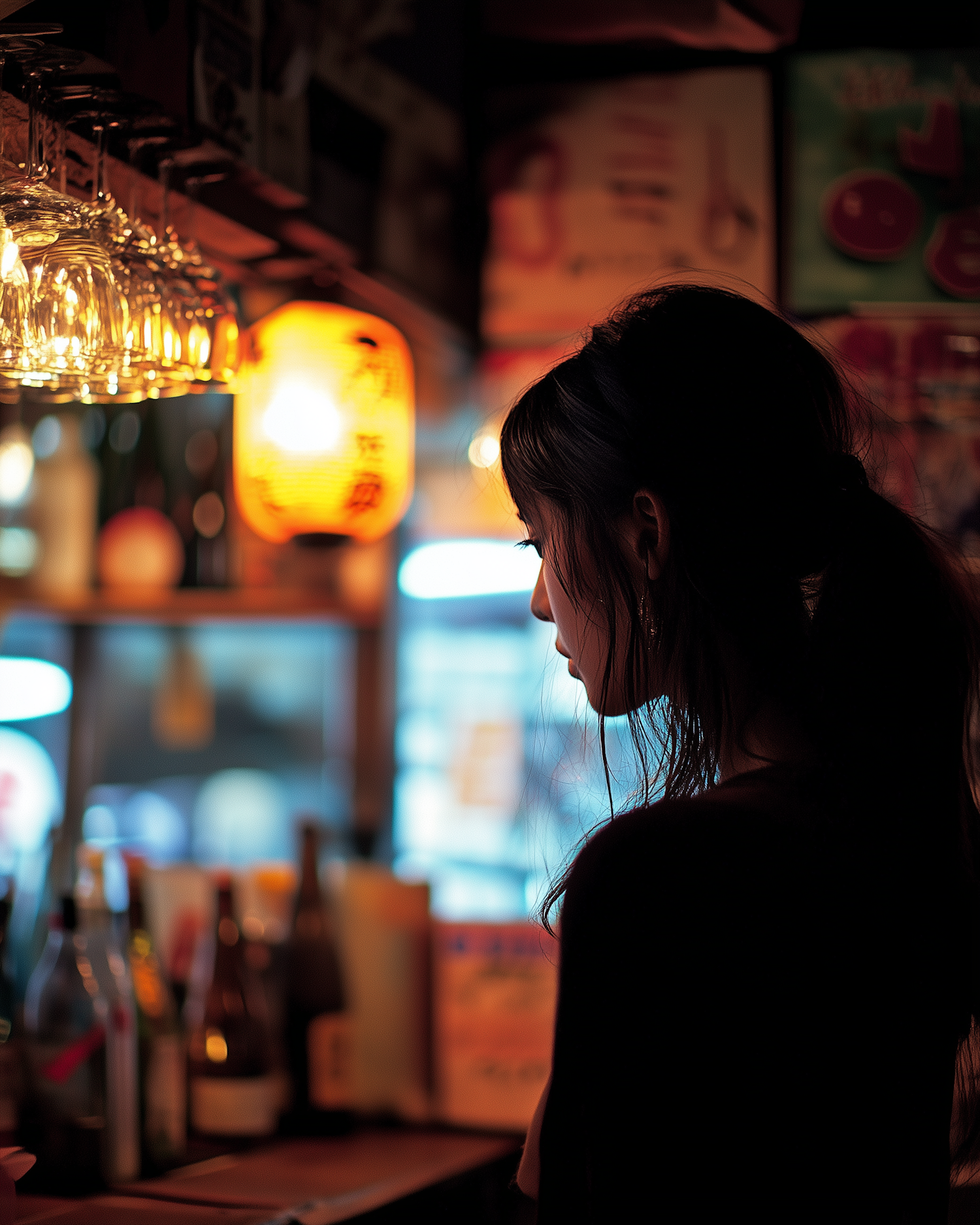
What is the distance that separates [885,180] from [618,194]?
46 centimetres

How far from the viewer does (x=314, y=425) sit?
5.89ft

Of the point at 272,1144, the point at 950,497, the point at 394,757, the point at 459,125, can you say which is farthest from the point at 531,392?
the point at 394,757

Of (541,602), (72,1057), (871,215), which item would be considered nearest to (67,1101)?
(72,1057)

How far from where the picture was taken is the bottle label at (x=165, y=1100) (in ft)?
4.66

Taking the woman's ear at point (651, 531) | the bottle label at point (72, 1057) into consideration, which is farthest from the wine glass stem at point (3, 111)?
the bottle label at point (72, 1057)

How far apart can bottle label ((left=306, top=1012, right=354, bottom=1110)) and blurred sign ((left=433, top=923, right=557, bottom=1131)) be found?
163 millimetres

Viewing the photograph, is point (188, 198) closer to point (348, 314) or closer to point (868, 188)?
point (348, 314)

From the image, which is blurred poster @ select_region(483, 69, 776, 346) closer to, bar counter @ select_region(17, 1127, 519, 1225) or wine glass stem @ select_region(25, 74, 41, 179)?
wine glass stem @ select_region(25, 74, 41, 179)

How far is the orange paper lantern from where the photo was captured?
1.78 m

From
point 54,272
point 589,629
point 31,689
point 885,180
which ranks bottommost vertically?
point 31,689

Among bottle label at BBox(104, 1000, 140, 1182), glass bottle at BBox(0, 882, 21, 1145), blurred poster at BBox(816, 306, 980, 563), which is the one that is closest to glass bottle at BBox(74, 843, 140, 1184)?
bottle label at BBox(104, 1000, 140, 1182)

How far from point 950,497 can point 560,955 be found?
148cm

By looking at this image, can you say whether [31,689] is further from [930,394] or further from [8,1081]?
[930,394]

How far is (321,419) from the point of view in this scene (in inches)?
70.6
